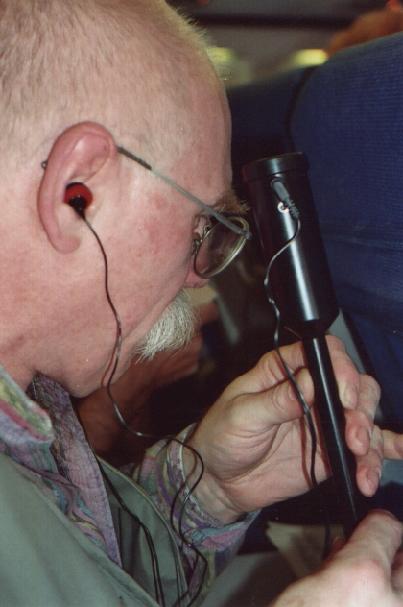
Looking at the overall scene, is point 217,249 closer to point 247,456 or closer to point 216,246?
point 216,246

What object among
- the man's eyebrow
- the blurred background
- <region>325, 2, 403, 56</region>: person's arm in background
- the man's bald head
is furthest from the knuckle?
the blurred background

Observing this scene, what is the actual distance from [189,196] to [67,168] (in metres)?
0.19

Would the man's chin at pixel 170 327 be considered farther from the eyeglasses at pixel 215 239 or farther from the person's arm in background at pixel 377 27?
the person's arm in background at pixel 377 27

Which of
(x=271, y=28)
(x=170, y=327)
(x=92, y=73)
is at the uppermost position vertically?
(x=271, y=28)

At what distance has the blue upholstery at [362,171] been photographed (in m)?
0.78

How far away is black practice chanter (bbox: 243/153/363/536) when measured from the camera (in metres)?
0.82

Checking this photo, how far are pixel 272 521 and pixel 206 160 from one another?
896 mm

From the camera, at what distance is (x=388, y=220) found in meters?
0.83

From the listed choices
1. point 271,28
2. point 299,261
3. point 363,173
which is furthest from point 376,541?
point 271,28

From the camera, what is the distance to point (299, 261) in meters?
0.82

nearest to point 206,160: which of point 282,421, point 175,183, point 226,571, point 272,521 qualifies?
point 175,183

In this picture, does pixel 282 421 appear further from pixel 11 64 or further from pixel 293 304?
pixel 11 64

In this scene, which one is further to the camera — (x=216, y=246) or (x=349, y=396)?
(x=216, y=246)

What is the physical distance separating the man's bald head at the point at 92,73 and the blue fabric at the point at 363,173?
0.63 feet
